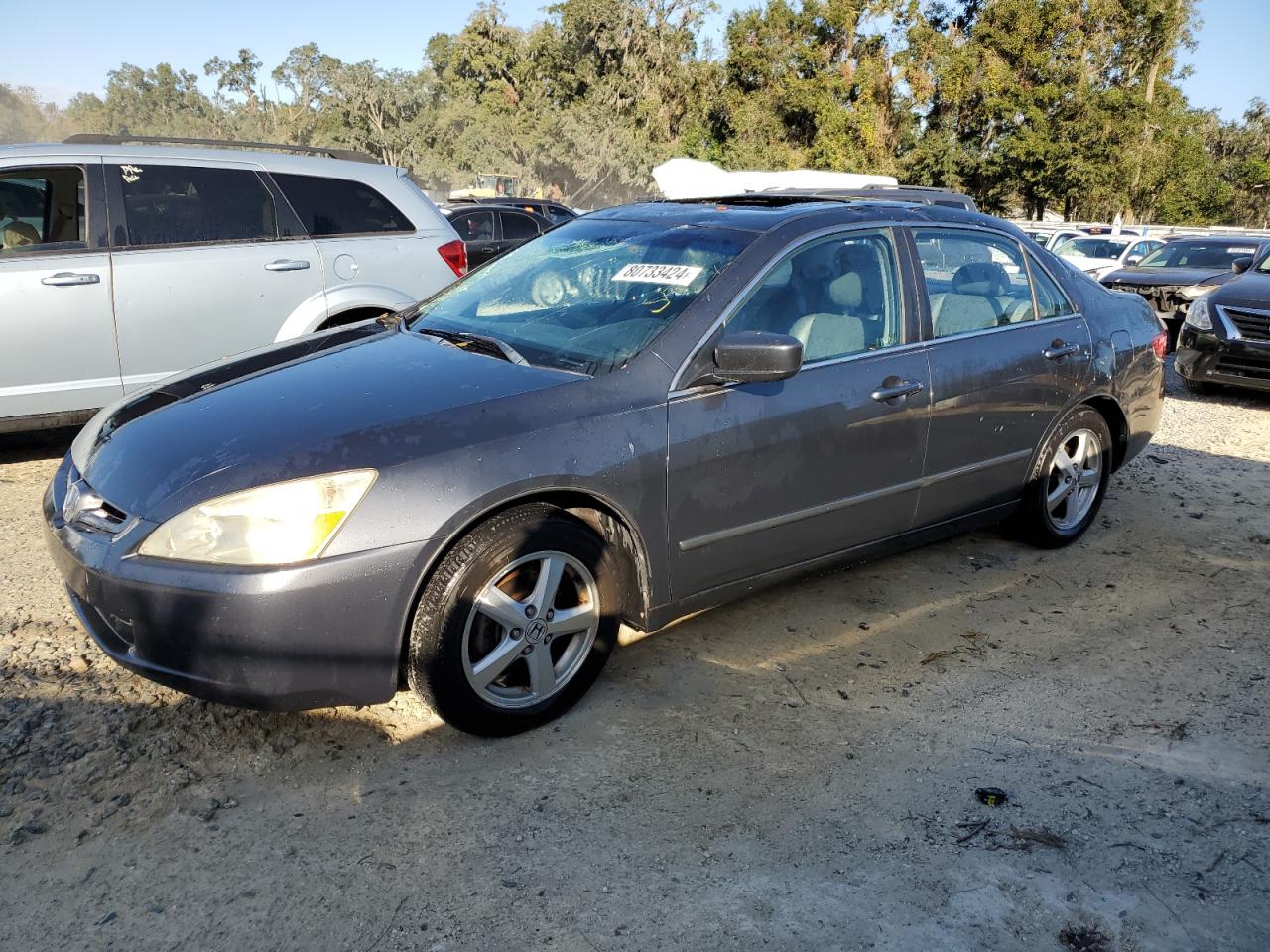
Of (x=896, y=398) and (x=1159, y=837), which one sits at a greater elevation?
(x=896, y=398)

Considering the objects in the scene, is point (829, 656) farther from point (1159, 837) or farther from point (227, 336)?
point (227, 336)

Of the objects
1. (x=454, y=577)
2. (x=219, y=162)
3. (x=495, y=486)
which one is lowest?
(x=454, y=577)

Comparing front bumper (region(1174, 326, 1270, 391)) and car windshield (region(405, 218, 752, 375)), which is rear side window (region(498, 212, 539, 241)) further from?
car windshield (region(405, 218, 752, 375))

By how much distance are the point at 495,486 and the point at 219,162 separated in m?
4.10

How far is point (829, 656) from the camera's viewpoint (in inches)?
152

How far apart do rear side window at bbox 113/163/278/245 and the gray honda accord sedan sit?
2.13 meters

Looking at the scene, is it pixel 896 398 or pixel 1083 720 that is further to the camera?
pixel 896 398

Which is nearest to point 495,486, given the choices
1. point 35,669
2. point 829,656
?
point 829,656

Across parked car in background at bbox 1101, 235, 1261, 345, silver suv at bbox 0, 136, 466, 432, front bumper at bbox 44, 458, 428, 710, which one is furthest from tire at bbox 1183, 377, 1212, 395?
front bumper at bbox 44, 458, 428, 710

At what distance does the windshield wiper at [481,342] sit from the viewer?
350cm

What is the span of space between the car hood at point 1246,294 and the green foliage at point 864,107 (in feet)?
91.9

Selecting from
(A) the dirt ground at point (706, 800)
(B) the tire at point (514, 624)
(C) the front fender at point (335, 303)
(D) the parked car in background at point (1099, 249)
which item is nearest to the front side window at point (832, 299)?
(B) the tire at point (514, 624)

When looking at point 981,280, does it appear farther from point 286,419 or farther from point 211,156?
point 211,156

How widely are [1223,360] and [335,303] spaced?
7.62 meters
